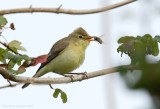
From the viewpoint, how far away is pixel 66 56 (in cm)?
671

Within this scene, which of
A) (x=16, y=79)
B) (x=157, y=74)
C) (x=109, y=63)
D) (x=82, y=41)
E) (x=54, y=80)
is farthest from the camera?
(x=82, y=41)

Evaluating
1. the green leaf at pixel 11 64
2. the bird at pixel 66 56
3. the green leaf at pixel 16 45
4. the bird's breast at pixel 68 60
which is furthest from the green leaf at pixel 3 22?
the bird's breast at pixel 68 60

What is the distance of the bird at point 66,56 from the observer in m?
6.50

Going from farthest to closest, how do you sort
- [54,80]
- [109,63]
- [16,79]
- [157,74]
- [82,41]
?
[82,41] < [54,80] < [16,79] < [109,63] < [157,74]

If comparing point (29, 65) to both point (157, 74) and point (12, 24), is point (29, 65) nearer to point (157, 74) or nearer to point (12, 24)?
point (12, 24)

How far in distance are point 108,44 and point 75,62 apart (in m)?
5.53

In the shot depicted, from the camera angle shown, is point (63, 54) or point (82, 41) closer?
point (63, 54)

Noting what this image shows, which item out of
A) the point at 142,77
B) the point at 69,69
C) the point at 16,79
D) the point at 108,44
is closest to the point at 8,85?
the point at 16,79

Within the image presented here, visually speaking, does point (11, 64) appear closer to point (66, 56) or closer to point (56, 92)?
point (56, 92)

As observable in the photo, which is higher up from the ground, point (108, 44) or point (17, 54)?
point (17, 54)

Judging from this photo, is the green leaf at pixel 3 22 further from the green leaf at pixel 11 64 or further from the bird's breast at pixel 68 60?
the bird's breast at pixel 68 60

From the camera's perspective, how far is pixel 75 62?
6.50m

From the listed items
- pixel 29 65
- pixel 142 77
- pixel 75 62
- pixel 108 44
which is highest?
pixel 75 62

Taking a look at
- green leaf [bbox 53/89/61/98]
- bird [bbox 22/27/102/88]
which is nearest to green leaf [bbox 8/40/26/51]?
green leaf [bbox 53/89/61/98]
